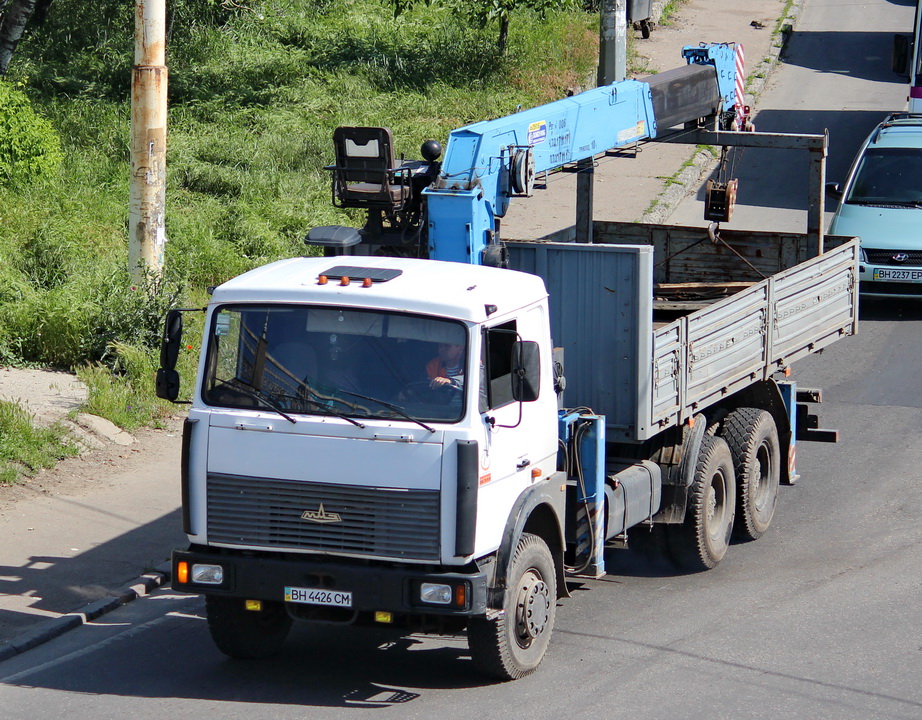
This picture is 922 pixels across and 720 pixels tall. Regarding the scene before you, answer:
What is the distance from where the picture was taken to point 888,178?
17.6 meters

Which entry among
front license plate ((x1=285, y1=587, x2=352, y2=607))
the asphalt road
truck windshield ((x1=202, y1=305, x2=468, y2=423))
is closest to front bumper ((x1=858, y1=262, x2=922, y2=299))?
the asphalt road

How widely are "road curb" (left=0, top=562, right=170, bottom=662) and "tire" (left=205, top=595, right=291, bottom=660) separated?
129 cm

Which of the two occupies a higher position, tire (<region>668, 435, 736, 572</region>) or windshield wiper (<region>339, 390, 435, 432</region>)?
windshield wiper (<region>339, 390, 435, 432</region>)

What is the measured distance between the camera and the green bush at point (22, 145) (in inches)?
651

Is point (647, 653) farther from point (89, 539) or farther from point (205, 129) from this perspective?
Result: point (205, 129)

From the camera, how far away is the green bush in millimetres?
16547

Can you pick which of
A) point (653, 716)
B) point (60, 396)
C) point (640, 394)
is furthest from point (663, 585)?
point (60, 396)

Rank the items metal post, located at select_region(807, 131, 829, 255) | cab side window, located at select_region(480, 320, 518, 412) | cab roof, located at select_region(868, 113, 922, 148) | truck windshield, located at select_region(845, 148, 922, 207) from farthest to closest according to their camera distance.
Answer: cab roof, located at select_region(868, 113, 922, 148), truck windshield, located at select_region(845, 148, 922, 207), metal post, located at select_region(807, 131, 829, 255), cab side window, located at select_region(480, 320, 518, 412)

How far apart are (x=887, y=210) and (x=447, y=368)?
38.8 feet

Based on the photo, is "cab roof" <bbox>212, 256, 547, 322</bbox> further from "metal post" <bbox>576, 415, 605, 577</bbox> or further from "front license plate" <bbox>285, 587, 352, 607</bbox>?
"front license plate" <bbox>285, 587, 352, 607</bbox>

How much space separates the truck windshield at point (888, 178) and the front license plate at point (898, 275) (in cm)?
142

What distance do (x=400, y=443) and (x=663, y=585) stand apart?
3403 mm

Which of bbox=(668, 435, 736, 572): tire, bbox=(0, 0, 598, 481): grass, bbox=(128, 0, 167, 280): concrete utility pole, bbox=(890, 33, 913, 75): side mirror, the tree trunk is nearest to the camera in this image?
bbox=(668, 435, 736, 572): tire

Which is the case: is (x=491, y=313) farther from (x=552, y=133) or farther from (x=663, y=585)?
(x=663, y=585)
